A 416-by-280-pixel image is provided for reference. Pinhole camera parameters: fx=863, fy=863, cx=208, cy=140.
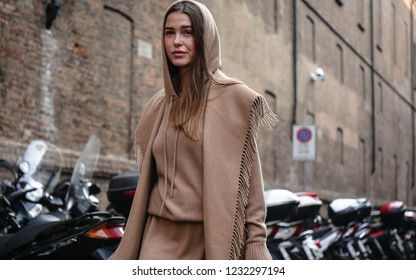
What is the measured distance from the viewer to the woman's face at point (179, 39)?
268cm

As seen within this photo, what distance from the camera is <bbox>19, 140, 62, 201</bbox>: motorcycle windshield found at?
239 inches

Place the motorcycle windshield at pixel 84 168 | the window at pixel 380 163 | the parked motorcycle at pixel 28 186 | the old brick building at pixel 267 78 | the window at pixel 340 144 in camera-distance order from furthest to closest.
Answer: the window at pixel 380 163
the window at pixel 340 144
the old brick building at pixel 267 78
the motorcycle windshield at pixel 84 168
the parked motorcycle at pixel 28 186

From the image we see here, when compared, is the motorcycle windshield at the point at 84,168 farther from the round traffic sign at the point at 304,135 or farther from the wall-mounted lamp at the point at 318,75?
the wall-mounted lamp at the point at 318,75

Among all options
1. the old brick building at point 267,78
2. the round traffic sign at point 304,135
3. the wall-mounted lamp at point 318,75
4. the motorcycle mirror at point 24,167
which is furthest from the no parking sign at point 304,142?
the motorcycle mirror at point 24,167

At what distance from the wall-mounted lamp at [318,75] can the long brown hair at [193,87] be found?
15891mm

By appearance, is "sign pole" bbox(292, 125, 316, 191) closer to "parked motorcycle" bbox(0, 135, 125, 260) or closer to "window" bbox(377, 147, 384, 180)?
"parked motorcycle" bbox(0, 135, 125, 260)

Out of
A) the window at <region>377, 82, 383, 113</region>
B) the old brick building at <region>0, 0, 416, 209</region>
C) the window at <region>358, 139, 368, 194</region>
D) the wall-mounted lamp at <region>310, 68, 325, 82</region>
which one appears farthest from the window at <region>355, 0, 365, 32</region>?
the window at <region>377, 82, 383, 113</region>

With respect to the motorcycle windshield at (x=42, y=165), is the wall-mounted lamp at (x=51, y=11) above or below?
above

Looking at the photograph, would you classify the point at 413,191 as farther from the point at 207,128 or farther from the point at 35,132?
the point at 207,128

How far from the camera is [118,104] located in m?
11.5

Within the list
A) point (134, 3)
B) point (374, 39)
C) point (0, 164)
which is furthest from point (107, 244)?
point (374, 39)

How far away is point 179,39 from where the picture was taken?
268cm

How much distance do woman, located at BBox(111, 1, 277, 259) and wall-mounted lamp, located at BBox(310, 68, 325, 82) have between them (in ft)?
52.1

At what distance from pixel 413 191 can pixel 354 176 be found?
21.3 feet
